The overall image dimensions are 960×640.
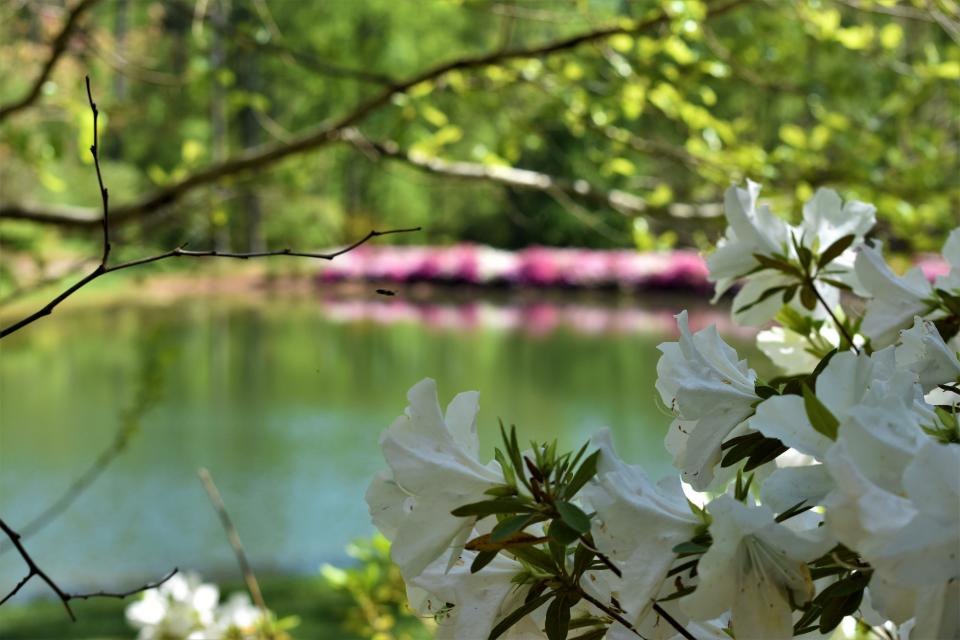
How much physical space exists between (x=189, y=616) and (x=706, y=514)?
1045 mm

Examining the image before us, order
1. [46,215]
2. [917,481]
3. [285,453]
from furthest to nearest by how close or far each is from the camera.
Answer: [285,453], [46,215], [917,481]

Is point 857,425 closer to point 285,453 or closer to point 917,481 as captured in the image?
point 917,481

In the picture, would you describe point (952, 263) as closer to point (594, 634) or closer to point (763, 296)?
point (763, 296)

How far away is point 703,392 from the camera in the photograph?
0.30 m

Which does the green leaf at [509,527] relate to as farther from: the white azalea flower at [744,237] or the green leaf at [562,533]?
the white azalea flower at [744,237]

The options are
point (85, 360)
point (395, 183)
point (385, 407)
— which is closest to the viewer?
point (385, 407)

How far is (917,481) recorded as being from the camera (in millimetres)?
200

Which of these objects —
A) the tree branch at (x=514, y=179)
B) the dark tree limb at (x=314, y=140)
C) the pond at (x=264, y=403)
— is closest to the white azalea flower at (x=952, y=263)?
the dark tree limb at (x=314, y=140)

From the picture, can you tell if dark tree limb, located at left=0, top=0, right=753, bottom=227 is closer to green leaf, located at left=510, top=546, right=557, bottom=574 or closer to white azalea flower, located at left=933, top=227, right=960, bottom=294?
white azalea flower, located at left=933, top=227, right=960, bottom=294

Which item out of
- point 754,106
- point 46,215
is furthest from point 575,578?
point 754,106

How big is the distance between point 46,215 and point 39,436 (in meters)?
4.35

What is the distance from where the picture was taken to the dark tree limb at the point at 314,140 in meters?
1.38

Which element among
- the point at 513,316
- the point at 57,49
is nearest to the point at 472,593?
the point at 57,49

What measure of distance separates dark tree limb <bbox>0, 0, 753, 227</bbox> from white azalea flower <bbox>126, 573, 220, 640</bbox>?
2.15ft
